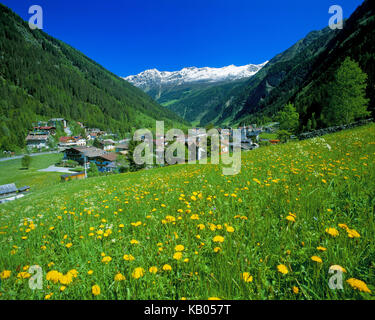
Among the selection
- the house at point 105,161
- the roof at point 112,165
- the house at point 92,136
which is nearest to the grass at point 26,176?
the roof at point 112,165

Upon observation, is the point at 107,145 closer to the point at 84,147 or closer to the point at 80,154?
the point at 84,147

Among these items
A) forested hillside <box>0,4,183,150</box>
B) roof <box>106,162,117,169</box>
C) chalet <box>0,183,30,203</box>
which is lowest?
chalet <box>0,183,30,203</box>

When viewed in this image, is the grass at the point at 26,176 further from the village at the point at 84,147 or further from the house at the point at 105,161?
the house at the point at 105,161

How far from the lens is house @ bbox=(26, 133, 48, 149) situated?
378 feet

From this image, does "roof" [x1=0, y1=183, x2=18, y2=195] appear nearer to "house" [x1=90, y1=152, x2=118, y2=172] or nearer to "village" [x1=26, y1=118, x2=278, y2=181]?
"village" [x1=26, y1=118, x2=278, y2=181]

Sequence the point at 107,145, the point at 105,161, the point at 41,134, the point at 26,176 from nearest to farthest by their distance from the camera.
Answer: the point at 26,176 → the point at 105,161 → the point at 41,134 → the point at 107,145

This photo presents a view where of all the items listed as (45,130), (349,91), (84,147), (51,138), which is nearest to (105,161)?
(84,147)

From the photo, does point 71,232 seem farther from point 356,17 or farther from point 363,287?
point 356,17

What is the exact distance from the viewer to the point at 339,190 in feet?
11.2

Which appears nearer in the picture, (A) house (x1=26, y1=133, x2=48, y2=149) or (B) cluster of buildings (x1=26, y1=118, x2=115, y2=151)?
(A) house (x1=26, y1=133, x2=48, y2=149)

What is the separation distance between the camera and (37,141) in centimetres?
11750

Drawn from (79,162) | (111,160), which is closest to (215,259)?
(111,160)

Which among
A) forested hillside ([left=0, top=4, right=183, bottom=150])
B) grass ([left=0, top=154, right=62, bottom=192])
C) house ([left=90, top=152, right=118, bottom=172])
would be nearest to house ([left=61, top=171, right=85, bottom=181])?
grass ([left=0, top=154, right=62, bottom=192])
